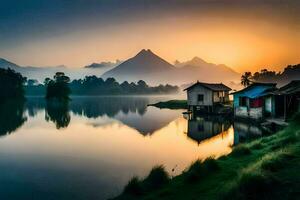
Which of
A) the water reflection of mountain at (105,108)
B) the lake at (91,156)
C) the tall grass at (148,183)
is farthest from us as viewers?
the water reflection of mountain at (105,108)

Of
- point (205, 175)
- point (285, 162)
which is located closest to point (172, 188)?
point (205, 175)

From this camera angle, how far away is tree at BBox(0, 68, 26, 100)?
111 metres

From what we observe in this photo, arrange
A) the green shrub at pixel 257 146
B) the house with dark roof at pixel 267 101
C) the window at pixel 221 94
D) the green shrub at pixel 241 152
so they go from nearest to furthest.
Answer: the green shrub at pixel 241 152 → the green shrub at pixel 257 146 → the house with dark roof at pixel 267 101 → the window at pixel 221 94

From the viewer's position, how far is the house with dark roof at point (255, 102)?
38.6 meters

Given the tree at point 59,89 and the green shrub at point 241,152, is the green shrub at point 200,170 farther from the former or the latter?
the tree at point 59,89

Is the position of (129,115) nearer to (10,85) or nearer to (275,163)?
(275,163)

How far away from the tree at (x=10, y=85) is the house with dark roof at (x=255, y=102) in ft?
296

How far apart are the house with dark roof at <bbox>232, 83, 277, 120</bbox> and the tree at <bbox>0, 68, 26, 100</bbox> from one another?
90270 millimetres

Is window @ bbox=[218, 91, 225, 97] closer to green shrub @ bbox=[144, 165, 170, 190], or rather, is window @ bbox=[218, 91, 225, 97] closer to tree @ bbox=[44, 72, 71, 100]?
green shrub @ bbox=[144, 165, 170, 190]

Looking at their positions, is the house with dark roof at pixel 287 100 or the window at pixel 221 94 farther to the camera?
the window at pixel 221 94

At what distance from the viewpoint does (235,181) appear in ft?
31.7

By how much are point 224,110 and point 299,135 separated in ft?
118

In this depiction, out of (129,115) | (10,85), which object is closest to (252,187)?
(129,115)

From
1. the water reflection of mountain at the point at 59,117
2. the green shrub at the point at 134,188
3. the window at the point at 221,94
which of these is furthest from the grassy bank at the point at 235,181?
the window at the point at 221,94
